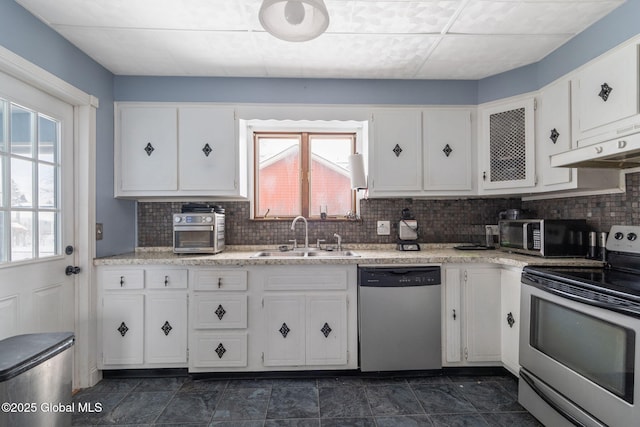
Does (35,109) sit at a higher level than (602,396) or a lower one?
higher

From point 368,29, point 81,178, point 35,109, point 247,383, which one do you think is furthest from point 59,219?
point 368,29

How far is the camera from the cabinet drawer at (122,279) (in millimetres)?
2201

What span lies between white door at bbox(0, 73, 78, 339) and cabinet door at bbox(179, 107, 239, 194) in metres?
0.76

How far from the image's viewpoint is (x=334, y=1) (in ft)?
5.50

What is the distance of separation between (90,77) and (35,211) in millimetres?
1085

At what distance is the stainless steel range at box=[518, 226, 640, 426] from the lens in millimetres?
1265

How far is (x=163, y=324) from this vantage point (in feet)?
7.23

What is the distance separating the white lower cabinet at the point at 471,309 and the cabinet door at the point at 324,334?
31.8 inches

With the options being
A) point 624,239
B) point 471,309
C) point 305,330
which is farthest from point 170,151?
point 624,239

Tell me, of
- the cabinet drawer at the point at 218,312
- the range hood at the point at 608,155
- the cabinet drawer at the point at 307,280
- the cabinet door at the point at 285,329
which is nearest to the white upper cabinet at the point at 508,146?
the range hood at the point at 608,155

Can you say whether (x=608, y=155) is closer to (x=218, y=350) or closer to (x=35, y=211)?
(x=218, y=350)

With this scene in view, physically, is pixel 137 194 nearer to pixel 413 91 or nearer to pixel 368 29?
pixel 368 29

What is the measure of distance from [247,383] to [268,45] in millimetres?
2466

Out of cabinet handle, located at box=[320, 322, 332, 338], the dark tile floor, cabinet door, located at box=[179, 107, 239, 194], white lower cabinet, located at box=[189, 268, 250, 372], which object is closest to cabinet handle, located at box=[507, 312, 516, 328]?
the dark tile floor
